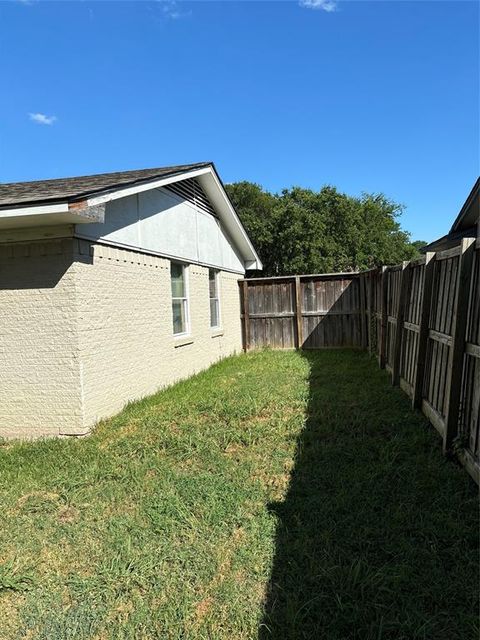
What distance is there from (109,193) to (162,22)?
3.82 m

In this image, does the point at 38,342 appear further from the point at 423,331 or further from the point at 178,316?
the point at 423,331

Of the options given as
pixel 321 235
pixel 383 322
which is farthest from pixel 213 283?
pixel 321 235

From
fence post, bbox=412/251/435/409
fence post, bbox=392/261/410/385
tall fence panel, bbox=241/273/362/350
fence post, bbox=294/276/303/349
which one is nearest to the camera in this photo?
fence post, bbox=412/251/435/409

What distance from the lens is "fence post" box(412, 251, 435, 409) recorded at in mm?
4531

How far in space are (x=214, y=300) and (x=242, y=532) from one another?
831 cm

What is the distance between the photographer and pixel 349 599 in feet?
7.30

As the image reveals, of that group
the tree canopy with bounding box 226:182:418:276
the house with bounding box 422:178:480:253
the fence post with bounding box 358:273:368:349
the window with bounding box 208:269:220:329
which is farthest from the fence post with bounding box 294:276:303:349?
Result: the tree canopy with bounding box 226:182:418:276

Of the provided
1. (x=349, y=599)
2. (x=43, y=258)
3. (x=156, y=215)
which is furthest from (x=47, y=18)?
(x=349, y=599)

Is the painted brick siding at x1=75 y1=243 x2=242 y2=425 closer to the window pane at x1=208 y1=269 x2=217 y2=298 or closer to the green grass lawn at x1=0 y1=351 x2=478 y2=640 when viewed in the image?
the green grass lawn at x1=0 y1=351 x2=478 y2=640

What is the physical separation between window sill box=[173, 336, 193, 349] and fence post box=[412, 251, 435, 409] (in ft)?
14.9

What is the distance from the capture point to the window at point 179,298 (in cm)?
835

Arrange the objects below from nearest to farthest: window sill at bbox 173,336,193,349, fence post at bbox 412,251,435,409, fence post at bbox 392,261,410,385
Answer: fence post at bbox 412,251,435,409 → fence post at bbox 392,261,410,385 → window sill at bbox 173,336,193,349

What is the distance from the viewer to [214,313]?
10953 millimetres

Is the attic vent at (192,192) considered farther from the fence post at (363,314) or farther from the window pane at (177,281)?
the fence post at (363,314)
